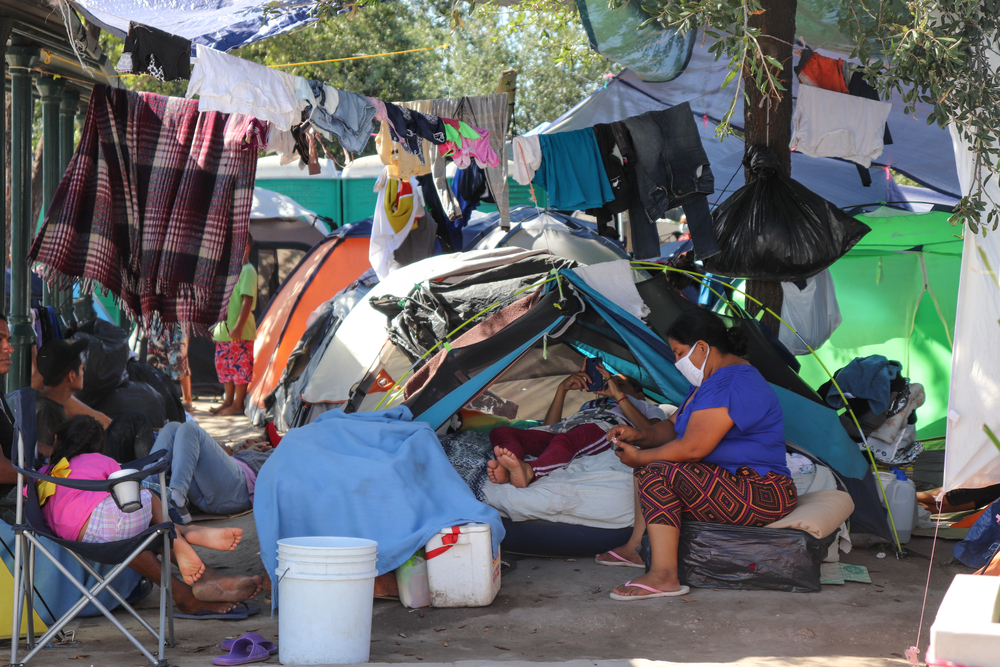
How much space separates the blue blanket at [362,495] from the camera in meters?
3.77

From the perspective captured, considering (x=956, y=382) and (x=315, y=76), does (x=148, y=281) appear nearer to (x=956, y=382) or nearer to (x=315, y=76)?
(x=956, y=382)

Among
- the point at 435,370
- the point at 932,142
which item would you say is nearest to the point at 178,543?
the point at 435,370

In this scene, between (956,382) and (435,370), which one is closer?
(956,382)

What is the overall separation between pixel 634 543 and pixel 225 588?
185cm

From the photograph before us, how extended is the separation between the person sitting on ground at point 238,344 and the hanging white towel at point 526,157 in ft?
14.2

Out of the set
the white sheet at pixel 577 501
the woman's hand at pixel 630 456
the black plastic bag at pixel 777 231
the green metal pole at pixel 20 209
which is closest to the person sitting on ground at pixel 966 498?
the black plastic bag at pixel 777 231

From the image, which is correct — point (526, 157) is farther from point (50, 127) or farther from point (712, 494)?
point (50, 127)

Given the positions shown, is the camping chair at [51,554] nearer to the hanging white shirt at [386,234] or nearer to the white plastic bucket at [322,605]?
the white plastic bucket at [322,605]

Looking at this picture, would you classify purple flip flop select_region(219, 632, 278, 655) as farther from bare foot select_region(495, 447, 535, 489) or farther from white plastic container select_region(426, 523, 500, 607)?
bare foot select_region(495, 447, 535, 489)

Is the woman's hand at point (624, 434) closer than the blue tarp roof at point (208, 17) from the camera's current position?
No

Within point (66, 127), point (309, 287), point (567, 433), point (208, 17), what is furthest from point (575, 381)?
point (309, 287)

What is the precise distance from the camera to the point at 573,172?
480 centimetres

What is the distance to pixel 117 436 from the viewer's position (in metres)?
4.46

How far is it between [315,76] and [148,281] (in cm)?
972
